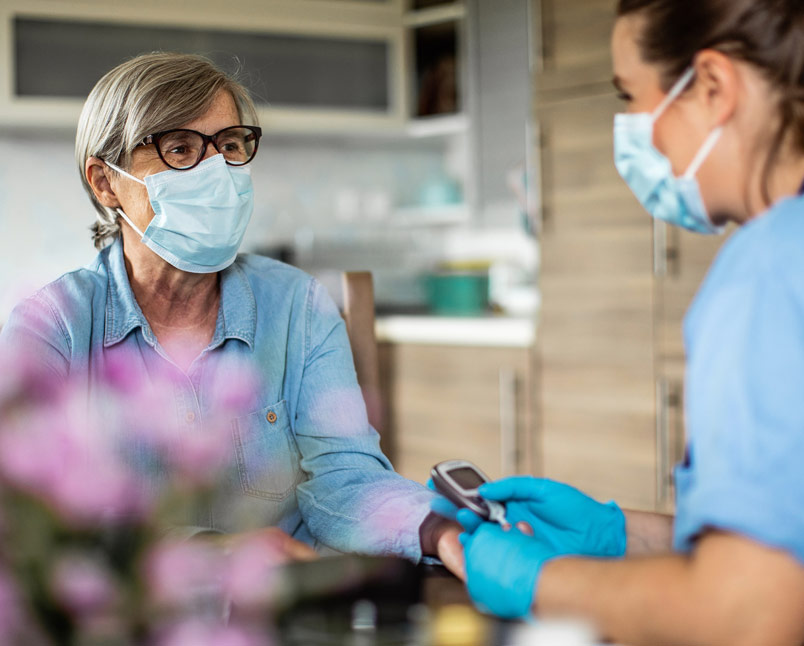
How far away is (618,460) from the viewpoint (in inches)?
111

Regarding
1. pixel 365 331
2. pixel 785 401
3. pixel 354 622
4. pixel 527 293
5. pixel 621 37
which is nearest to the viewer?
pixel 354 622

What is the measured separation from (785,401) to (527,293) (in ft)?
9.15

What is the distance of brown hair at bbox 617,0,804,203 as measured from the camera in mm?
695

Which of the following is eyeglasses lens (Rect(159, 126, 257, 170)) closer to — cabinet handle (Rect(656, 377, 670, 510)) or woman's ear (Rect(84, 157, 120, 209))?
woman's ear (Rect(84, 157, 120, 209))

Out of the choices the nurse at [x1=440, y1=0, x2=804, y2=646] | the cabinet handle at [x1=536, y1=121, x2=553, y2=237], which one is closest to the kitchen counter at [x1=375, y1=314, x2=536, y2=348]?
the cabinet handle at [x1=536, y1=121, x2=553, y2=237]

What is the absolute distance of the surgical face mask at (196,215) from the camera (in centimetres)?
122

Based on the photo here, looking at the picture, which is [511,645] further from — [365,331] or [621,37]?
[365,331]

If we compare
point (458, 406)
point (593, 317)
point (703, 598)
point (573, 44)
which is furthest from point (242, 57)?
point (703, 598)

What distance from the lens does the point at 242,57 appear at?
3430 millimetres

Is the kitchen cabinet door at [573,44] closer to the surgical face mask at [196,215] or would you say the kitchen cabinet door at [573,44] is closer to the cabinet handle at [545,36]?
the cabinet handle at [545,36]

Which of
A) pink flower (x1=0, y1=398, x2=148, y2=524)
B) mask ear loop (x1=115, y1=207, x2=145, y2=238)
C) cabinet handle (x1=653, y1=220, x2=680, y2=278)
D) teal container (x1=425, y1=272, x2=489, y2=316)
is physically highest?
mask ear loop (x1=115, y1=207, x2=145, y2=238)

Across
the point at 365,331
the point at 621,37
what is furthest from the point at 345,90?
the point at 621,37

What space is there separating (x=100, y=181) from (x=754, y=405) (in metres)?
0.89

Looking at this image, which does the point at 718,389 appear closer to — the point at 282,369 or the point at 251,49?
the point at 282,369
